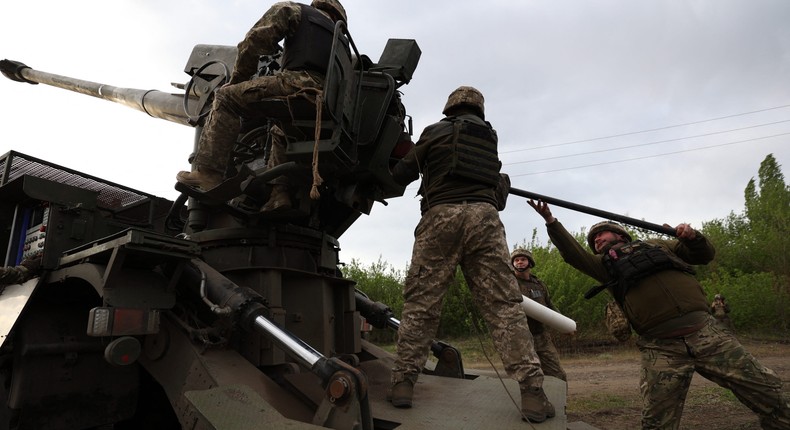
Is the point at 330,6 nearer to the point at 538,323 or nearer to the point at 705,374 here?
the point at 705,374

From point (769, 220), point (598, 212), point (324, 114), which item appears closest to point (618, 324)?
point (598, 212)

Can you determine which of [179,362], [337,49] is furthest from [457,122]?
[179,362]

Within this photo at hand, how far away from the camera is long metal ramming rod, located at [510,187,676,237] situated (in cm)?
407

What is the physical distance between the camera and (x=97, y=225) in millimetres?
3758

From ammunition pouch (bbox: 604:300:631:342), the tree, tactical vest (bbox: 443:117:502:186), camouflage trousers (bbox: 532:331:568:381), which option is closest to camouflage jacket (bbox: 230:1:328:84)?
tactical vest (bbox: 443:117:502:186)

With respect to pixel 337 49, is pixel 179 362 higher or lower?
lower

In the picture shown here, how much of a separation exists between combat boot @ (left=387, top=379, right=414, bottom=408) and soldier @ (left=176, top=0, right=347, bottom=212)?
149cm

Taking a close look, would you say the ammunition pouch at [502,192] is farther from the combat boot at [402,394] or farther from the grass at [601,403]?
the grass at [601,403]

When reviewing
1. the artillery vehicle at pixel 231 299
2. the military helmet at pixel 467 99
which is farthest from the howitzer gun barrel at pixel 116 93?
the military helmet at pixel 467 99

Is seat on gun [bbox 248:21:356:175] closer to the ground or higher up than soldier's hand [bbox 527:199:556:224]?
higher up

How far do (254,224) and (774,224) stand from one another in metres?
25.8

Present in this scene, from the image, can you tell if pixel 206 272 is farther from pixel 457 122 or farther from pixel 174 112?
pixel 174 112

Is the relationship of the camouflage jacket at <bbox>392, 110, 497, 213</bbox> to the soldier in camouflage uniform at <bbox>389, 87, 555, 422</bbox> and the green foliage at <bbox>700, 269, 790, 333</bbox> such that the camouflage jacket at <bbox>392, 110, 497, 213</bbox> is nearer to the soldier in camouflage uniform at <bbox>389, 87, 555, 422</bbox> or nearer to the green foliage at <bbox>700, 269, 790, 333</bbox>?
the soldier in camouflage uniform at <bbox>389, 87, 555, 422</bbox>

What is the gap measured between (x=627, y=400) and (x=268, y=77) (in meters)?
6.66
